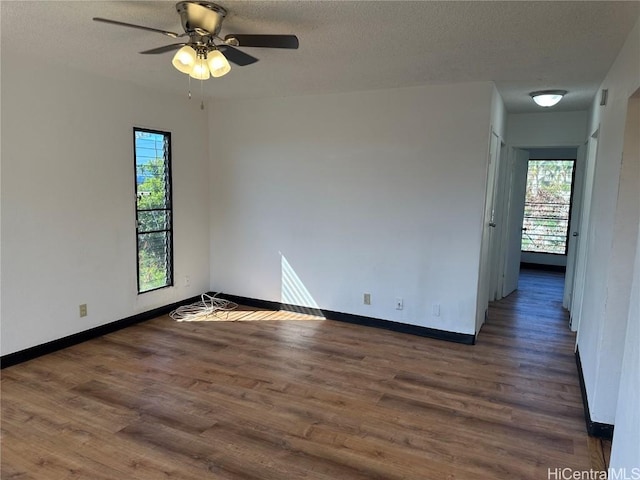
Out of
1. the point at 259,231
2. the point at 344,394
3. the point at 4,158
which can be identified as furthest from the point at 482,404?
the point at 4,158

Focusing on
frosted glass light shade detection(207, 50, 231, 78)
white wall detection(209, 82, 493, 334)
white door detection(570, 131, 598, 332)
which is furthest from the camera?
white door detection(570, 131, 598, 332)

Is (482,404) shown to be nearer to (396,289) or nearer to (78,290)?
(396,289)

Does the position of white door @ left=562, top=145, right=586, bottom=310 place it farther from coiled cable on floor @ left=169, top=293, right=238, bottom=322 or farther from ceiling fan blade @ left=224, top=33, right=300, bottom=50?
ceiling fan blade @ left=224, top=33, right=300, bottom=50

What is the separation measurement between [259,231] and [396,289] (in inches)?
68.6

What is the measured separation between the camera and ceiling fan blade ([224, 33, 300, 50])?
2268 mm

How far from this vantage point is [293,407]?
9.48ft

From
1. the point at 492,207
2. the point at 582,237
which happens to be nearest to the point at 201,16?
the point at 492,207

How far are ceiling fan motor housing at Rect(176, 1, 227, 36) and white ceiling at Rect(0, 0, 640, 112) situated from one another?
6 cm

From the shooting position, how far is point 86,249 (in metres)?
3.89

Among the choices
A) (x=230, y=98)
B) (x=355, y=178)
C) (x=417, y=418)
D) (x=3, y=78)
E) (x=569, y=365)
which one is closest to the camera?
(x=417, y=418)

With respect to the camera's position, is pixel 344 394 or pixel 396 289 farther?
pixel 396 289

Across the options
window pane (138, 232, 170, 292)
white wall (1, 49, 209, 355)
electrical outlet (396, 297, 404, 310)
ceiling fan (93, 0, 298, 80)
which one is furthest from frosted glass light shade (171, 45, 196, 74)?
electrical outlet (396, 297, 404, 310)

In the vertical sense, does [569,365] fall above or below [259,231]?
below

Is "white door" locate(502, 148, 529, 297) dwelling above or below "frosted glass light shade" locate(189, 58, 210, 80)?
below
